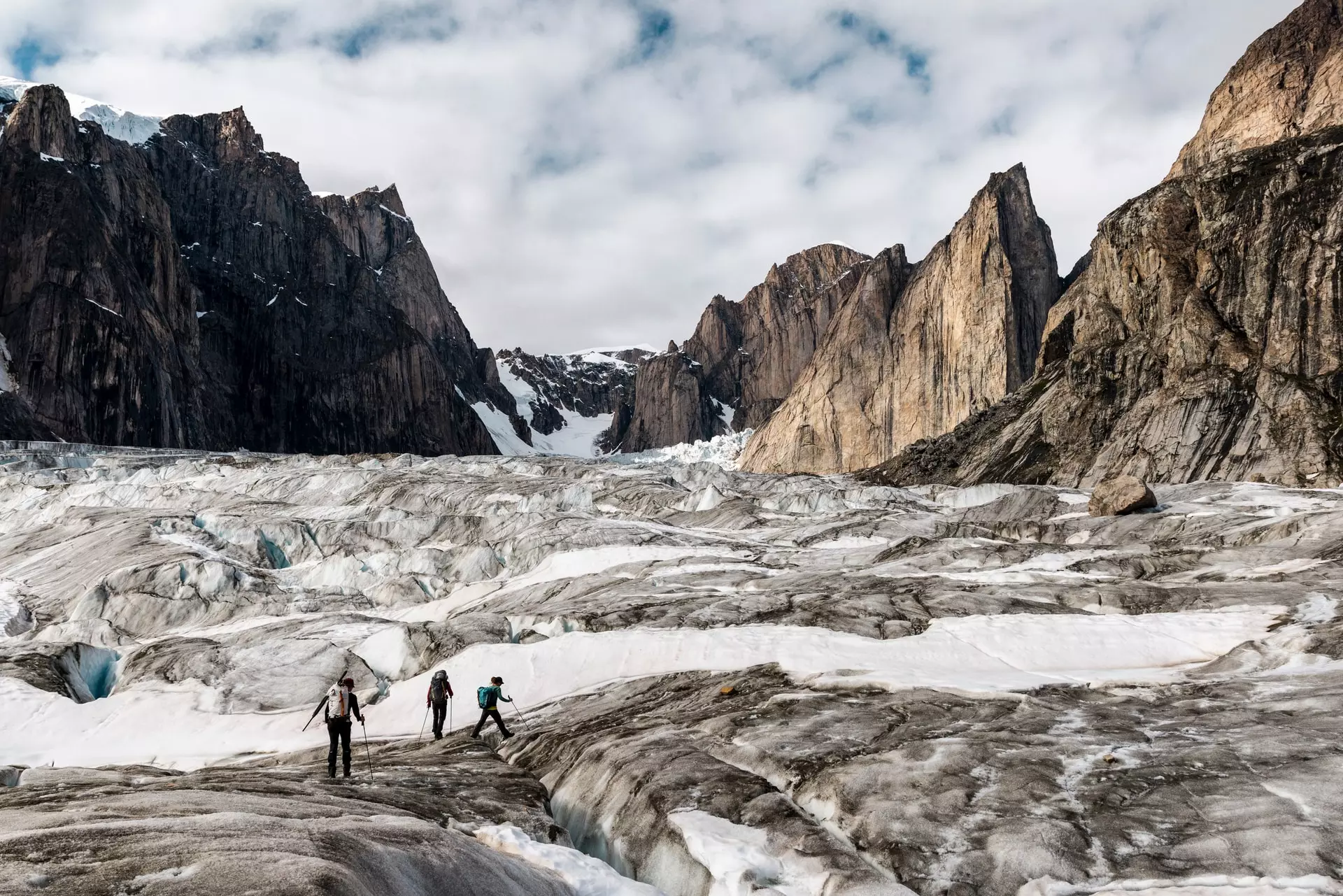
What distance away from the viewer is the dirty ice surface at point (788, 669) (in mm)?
11555

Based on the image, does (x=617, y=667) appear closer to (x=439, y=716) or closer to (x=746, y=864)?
(x=439, y=716)

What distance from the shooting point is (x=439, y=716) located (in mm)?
21656

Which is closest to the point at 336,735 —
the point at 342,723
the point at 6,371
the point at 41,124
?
the point at 342,723

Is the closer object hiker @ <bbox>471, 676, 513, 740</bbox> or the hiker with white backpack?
the hiker with white backpack

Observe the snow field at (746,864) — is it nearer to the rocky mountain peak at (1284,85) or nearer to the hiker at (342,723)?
the hiker at (342,723)

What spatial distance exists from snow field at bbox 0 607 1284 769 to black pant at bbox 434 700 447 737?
139 centimetres

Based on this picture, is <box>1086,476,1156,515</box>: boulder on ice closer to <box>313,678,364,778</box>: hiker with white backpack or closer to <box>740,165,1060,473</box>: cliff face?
<box>313,678,364,778</box>: hiker with white backpack

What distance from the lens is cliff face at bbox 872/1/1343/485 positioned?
67.6m

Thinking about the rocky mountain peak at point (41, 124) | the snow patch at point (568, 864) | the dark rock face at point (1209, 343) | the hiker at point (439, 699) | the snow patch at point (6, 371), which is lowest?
the snow patch at point (568, 864)

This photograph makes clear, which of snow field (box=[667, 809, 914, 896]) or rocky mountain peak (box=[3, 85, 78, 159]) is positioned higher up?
rocky mountain peak (box=[3, 85, 78, 159])

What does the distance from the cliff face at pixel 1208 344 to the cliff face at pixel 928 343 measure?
4209 centimetres

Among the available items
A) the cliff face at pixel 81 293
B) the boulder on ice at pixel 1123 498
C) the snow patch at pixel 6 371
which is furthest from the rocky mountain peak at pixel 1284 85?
the snow patch at pixel 6 371

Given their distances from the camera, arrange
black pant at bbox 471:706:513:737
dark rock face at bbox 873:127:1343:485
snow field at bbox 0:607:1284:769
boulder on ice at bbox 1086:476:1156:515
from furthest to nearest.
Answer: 1. dark rock face at bbox 873:127:1343:485
2. boulder on ice at bbox 1086:476:1156:515
3. snow field at bbox 0:607:1284:769
4. black pant at bbox 471:706:513:737

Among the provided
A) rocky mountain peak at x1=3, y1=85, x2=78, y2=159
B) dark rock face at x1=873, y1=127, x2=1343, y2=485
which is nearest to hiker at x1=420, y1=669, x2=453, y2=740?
dark rock face at x1=873, y1=127, x2=1343, y2=485
